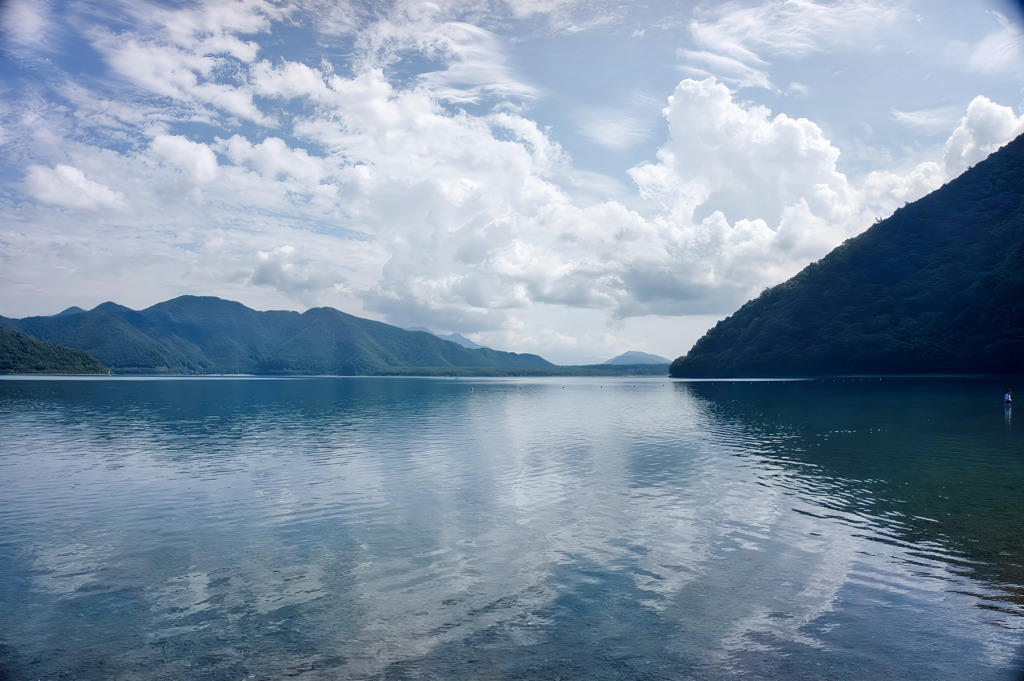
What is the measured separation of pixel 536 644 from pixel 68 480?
40.7 m

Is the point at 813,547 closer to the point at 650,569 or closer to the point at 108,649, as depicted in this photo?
the point at 650,569

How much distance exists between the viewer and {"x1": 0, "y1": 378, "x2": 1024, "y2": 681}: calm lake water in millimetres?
15906

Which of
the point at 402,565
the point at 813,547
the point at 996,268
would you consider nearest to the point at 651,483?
the point at 813,547

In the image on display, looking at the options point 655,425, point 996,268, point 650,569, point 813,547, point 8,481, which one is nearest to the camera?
point 650,569

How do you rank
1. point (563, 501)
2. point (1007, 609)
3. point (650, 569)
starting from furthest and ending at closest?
1. point (563, 501)
2. point (650, 569)
3. point (1007, 609)

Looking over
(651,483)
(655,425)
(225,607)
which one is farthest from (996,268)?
(225,607)

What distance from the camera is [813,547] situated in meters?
25.5

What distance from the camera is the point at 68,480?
134 ft

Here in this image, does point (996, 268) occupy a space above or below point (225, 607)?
above

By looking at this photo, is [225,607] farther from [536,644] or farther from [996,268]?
[996,268]

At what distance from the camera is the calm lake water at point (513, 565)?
15.9 meters

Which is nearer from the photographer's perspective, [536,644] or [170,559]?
[536,644]

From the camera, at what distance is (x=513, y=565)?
77.6ft

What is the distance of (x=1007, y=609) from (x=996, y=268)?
783 feet
